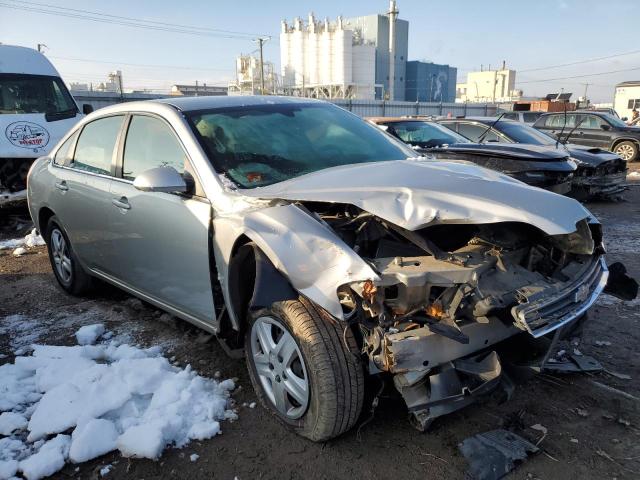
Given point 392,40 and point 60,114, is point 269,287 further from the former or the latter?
point 392,40

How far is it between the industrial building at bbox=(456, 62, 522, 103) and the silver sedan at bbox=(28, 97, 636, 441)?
232 feet

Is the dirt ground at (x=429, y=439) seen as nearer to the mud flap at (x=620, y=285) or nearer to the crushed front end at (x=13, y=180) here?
the mud flap at (x=620, y=285)

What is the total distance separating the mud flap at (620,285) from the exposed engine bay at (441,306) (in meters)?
0.55

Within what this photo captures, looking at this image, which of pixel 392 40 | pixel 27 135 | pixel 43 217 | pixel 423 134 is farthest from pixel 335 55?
pixel 43 217

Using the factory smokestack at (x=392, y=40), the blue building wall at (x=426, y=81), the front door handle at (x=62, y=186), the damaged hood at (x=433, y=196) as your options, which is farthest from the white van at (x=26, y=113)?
the blue building wall at (x=426, y=81)

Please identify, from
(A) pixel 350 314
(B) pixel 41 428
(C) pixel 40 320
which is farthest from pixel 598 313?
(C) pixel 40 320

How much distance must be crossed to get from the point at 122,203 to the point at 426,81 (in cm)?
6670

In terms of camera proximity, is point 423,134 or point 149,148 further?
point 423,134

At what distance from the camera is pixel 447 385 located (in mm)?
2191

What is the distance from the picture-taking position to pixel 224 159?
10.0 feet

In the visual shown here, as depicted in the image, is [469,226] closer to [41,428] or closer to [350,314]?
[350,314]

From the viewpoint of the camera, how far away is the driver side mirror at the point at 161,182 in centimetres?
285

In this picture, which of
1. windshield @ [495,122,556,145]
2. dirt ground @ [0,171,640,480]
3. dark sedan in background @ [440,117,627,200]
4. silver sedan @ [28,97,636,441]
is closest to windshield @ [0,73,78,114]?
silver sedan @ [28,97,636,441]

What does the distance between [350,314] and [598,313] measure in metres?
2.76
